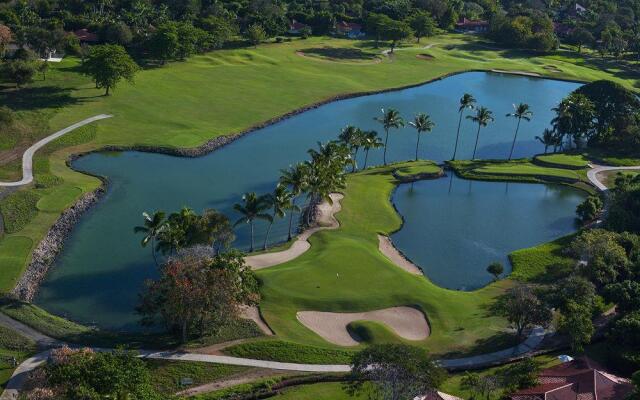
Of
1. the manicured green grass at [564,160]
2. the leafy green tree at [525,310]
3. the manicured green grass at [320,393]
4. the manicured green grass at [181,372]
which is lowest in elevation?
the manicured green grass at [320,393]

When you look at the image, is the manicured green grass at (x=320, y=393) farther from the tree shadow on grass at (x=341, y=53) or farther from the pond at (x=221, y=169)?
the tree shadow on grass at (x=341, y=53)

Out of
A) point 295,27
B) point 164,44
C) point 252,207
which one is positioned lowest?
point 252,207

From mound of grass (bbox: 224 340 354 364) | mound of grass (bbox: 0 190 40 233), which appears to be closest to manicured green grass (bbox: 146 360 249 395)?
mound of grass (bbox: 224 340 354 364)

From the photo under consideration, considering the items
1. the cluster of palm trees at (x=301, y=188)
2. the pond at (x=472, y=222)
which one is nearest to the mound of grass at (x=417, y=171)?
the pond at (x=472, y=222)

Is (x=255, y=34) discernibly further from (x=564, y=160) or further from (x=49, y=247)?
(x=49, y=247)

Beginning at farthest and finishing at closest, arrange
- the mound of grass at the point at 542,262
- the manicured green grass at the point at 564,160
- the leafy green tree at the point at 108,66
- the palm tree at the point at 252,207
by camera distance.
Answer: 1. the leafy green tree at the point at 108,66
2. the manicured green grass at the point at 564,160
3. the mound of grass at the point at 542,262
4. the palm tree at the point at 252,207

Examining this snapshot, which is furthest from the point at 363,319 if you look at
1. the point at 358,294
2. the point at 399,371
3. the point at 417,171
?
the point at 417,171
